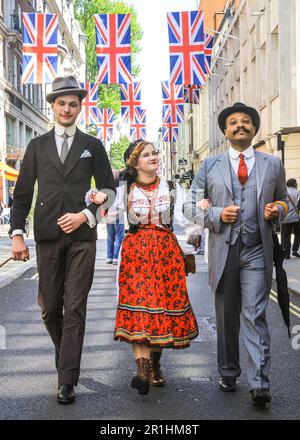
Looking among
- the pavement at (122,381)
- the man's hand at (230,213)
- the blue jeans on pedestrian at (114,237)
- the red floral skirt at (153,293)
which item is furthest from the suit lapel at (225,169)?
the blue jeans on pedestrian at (114,237)

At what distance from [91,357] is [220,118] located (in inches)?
93.9

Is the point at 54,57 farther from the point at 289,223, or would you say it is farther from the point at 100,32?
the point at 289,223

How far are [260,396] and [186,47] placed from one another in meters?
16.0

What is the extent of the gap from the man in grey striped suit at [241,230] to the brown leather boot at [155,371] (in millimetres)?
446

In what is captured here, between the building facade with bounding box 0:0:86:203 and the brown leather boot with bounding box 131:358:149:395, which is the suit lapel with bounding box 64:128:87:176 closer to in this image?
the brown leather boot with bounding box 131:358:149:395

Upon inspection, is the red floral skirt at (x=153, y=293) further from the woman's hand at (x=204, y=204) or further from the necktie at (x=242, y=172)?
the necktie at (x=242, y=172)

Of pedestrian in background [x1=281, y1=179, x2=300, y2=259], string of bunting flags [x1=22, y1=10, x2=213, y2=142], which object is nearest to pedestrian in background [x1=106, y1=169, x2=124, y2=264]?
pedestrian in background [x1=281, y1=179, x2=300, y2=259]

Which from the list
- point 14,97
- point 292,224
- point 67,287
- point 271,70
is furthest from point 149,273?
point 14,97

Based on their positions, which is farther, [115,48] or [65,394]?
[115,48]

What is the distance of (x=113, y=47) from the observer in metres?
20.4

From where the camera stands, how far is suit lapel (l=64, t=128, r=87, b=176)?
4.74 meters

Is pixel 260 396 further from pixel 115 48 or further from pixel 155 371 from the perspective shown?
pixel 115 48

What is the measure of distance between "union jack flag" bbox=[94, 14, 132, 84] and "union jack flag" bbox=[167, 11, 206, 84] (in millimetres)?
1586
